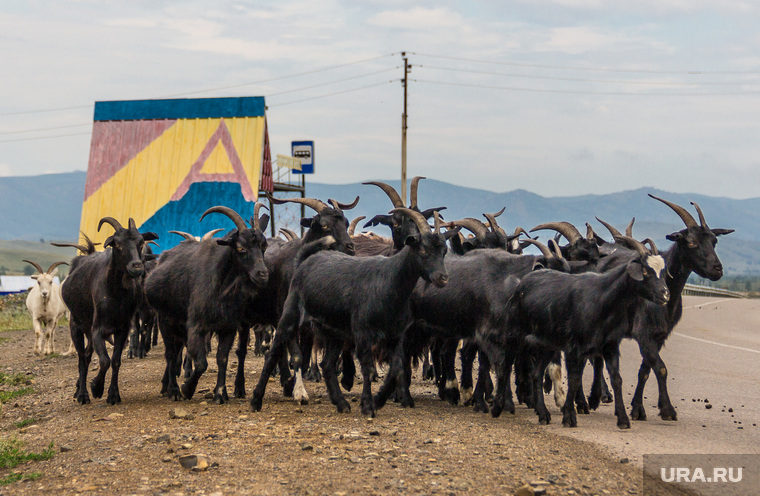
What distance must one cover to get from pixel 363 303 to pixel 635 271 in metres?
2.87

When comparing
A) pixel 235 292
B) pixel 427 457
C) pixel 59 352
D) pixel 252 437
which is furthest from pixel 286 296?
pixel 59 352

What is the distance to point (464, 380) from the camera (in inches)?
444

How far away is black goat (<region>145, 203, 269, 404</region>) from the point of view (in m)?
10.9

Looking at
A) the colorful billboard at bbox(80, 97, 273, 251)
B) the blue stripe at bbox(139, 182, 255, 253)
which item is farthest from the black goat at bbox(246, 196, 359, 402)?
the blue stripe at bbox(139, 182, 255, 253)

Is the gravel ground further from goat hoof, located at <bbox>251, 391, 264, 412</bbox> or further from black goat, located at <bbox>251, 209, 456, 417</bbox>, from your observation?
black goat, located at <bbox>251, 209, 456, 417</bbox>

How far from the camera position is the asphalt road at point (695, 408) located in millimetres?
8453

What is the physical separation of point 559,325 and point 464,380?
195 cm

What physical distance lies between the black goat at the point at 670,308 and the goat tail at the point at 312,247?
373cm

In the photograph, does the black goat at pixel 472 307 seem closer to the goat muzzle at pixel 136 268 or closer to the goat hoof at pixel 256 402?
the goat hoof at pixel 256 402

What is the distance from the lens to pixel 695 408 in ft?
35.8

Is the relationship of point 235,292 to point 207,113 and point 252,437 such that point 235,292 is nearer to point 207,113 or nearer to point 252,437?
point 252,437

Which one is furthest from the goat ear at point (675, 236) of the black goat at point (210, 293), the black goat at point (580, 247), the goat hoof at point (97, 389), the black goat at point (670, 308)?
the goat hoof at point (97, 389)

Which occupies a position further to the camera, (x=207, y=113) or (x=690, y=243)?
(x=207, y=113)

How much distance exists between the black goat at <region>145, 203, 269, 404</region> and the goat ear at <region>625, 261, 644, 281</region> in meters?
4.09
